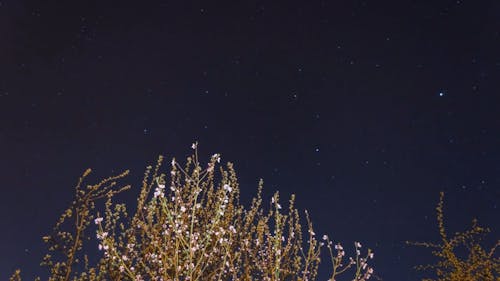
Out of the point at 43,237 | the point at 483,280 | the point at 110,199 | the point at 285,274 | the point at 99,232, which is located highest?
the point at 110,199

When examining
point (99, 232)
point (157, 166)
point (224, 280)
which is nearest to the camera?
point (99, 232)

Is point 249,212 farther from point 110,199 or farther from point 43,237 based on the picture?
point 43,237

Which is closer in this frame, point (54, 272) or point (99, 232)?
point (99, 232)

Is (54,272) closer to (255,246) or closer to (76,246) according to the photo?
(76,246)

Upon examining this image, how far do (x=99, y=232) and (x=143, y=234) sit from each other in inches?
88.7

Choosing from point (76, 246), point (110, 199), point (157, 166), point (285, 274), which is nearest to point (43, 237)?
point (76, 246)

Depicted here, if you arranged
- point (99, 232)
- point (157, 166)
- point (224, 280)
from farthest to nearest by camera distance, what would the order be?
point (224, 280), point (157, 166), point (99, 232)

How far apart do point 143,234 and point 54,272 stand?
172 centimetres

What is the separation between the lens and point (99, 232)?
6.47 metres

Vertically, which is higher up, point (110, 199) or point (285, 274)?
point (110, 199)

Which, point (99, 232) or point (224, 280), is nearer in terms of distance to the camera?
point (99, 232)

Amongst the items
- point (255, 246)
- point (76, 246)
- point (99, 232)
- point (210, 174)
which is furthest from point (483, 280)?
point (76, 246)

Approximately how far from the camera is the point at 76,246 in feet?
28.8

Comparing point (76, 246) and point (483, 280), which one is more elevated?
point (76, 246)
